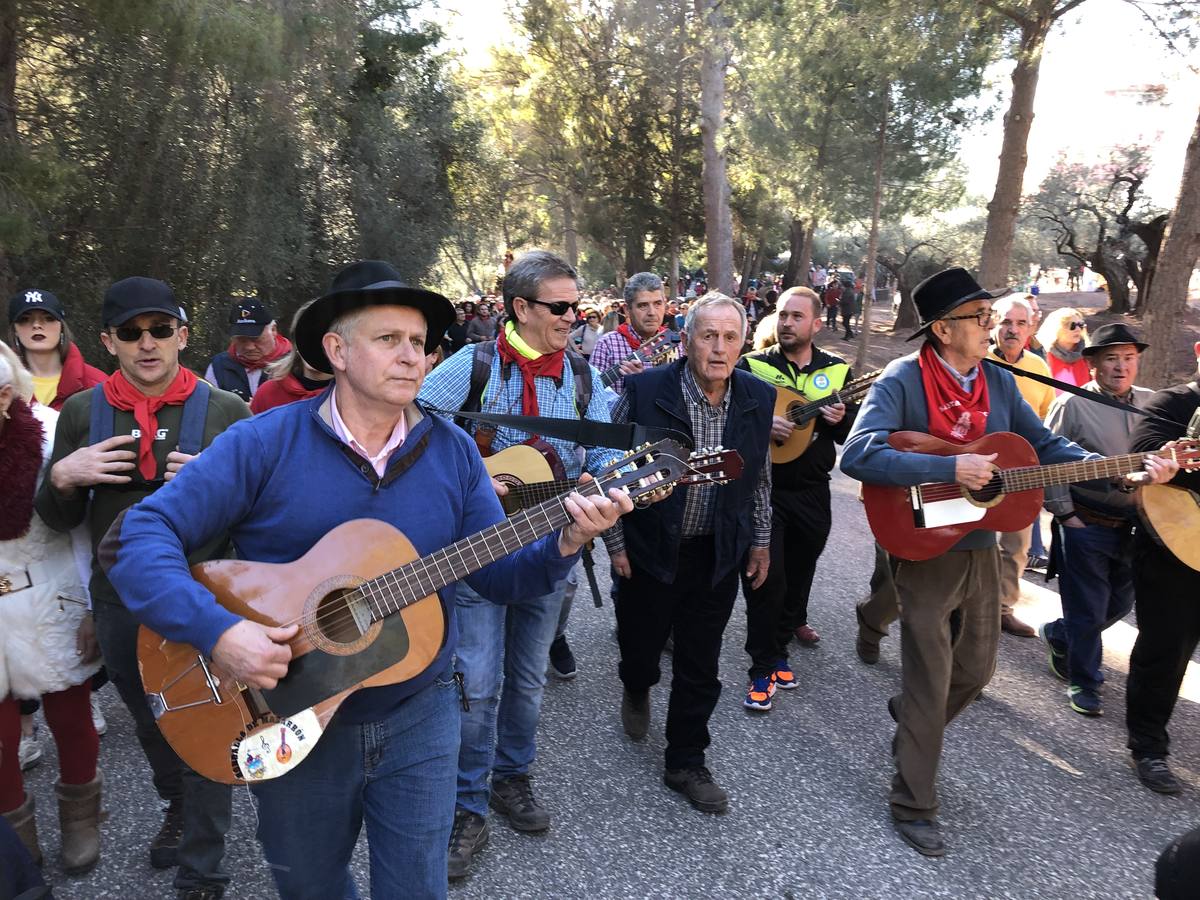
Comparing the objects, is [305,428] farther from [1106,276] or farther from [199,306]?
[1106,276]

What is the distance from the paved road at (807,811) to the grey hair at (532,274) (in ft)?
7.51

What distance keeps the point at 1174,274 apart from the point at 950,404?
8.53m

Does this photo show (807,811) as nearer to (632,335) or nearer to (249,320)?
(632,335)

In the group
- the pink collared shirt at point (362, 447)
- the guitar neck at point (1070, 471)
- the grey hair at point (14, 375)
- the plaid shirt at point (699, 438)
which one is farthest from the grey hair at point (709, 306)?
the grey hair at point (14, 375)

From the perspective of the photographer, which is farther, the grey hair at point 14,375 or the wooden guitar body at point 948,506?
the wooden guitar body at point 948,506

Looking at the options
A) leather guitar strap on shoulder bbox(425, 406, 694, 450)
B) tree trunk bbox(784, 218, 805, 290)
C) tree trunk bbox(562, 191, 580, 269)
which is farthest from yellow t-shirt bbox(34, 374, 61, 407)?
tree trunk bbox(562, 191, 580, 269)

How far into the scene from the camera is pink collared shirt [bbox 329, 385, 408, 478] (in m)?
2.19

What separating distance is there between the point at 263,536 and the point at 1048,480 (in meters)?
3.18

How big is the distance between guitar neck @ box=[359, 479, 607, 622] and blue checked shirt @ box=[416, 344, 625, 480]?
49.5 inches

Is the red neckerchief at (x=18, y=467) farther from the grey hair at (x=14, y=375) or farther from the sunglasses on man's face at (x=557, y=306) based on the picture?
the sunglasses on man's face at (x=557, y=306)

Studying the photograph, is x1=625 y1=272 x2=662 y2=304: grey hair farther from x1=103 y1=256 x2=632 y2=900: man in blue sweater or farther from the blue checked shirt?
x1=103 y1=256 x2=632 y2=900: man in blue sweater

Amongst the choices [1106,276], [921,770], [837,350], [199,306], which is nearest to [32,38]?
[199,306]

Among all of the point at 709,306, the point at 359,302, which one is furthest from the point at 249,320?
the point at 359,302

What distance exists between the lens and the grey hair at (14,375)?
2.95 metres
